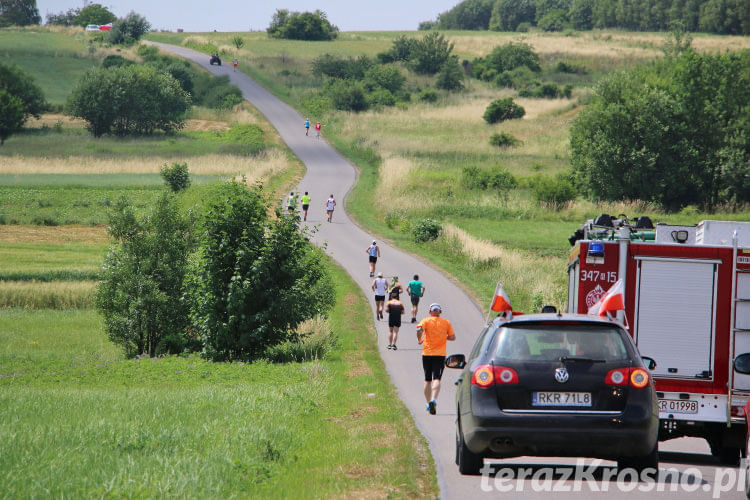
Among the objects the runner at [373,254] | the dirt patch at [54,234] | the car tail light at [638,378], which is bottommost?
the dirt patch at [54,234]

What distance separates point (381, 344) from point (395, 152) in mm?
44456

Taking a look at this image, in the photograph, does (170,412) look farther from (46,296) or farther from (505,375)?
(46,296)

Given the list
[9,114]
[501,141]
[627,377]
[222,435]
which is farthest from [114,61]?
[627,377]

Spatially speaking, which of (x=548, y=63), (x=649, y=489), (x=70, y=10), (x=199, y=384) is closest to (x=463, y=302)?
(x=199, y=384)

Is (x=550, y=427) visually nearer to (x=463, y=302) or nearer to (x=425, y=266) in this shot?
(x=463, y=302)

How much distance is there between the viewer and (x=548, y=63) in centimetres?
12350

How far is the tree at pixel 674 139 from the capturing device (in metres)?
60.3

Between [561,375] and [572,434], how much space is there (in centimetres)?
55

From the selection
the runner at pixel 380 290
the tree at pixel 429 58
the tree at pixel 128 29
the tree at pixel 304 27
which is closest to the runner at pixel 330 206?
the runner at pixel 380 290

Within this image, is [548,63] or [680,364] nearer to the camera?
[680,364]

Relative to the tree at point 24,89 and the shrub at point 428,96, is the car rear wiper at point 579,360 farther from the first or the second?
the shrub at point 428,96

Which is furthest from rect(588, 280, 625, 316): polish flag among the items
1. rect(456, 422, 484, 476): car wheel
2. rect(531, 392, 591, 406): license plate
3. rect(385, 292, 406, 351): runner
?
rect(385, 292, 406, 351): runner

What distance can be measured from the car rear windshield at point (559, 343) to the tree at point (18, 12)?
176023 mm

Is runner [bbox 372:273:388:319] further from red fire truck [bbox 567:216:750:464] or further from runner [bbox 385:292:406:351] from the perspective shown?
red fire truck [bbox 567:216:750:464]
